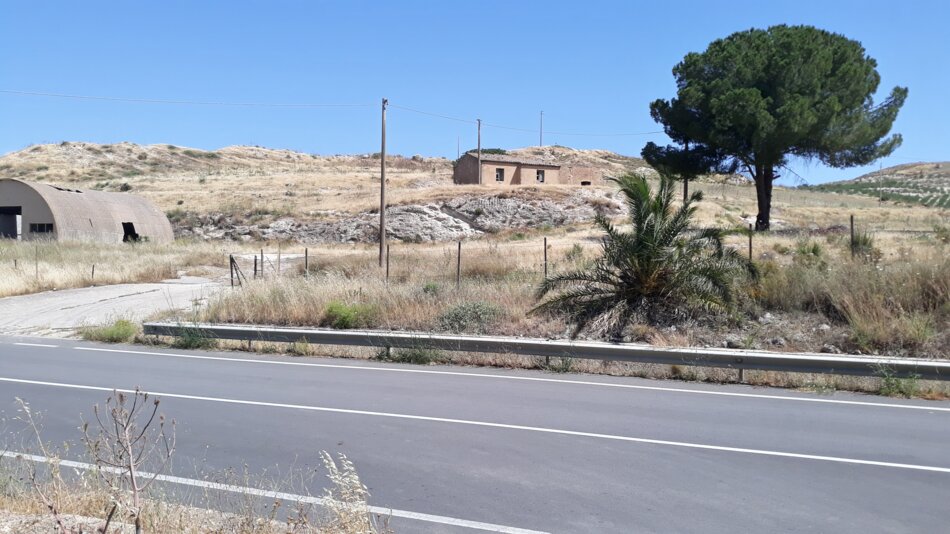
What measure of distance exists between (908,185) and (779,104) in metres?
112

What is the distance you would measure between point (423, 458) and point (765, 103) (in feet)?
109

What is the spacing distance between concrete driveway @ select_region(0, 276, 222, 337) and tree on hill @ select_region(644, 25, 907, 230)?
969 inches

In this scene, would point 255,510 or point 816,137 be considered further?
point 816,137

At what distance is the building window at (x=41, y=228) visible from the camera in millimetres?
45219

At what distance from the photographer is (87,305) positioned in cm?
2264

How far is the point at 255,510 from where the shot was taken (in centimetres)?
541

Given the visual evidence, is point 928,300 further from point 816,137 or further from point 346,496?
point 816,137

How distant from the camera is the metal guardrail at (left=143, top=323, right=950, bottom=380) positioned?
424 inches

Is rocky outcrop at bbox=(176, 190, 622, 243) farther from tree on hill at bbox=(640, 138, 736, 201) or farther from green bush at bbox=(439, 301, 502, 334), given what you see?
green bush at bbox=(439, 301, 502, 334)

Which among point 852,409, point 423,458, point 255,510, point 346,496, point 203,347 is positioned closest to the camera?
point 346,496

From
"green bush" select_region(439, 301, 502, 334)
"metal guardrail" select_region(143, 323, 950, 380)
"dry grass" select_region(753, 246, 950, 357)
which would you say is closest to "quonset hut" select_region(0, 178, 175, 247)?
"metal guardrail" select_region(143, 323, 950, 380)

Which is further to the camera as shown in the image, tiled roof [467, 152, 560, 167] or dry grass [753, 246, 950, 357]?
tiled roof [467, 152, 560, 167]

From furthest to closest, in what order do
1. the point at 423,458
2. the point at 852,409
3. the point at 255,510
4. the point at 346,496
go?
1. the point at 852,409
2. the point at 423,458
3. the point at 255,510
4. the point at 346,496

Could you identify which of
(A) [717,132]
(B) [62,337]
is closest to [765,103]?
(A) [717,132]
